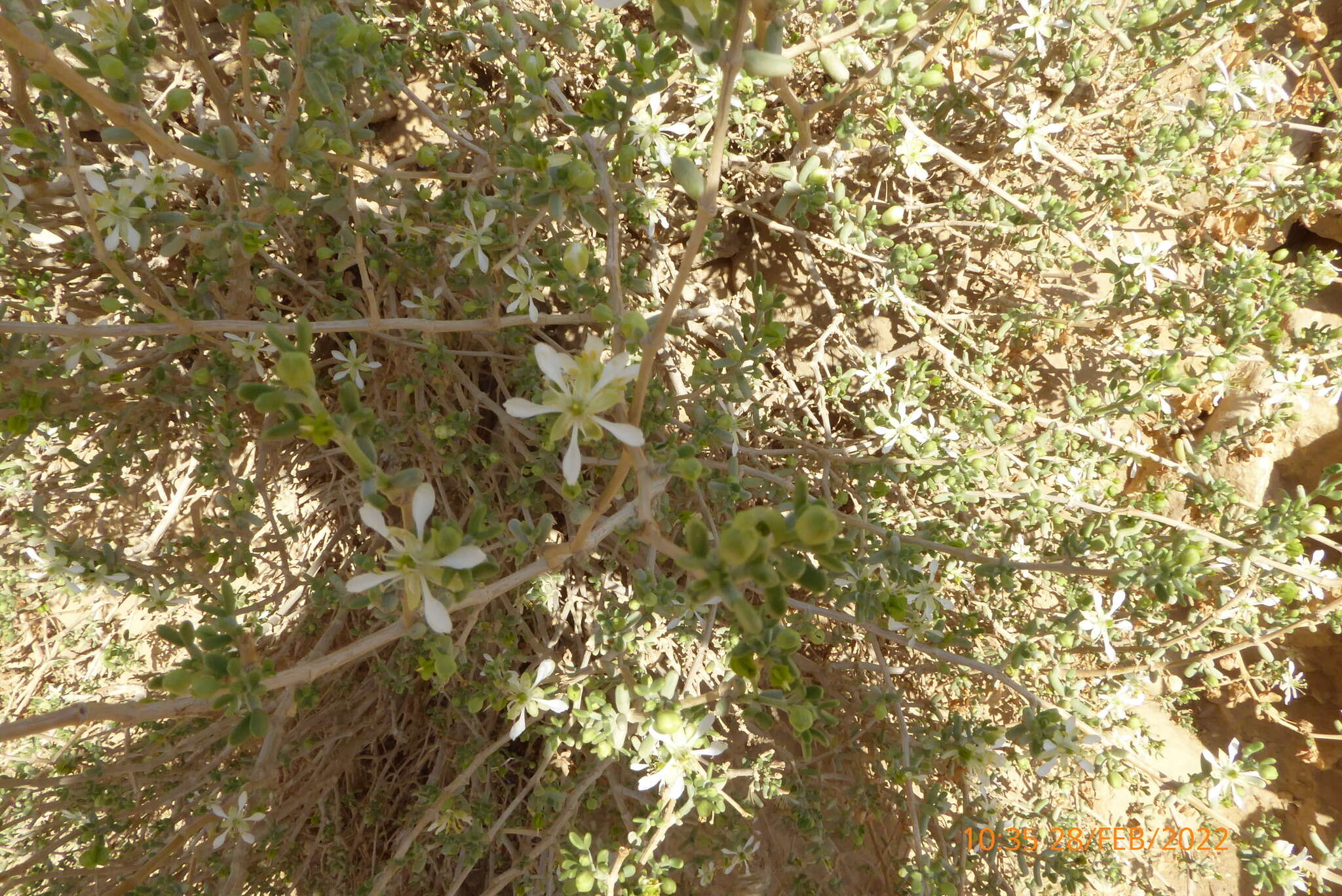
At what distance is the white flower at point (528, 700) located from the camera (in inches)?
71.3

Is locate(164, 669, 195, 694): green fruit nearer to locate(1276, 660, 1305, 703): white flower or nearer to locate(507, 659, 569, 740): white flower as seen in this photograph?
locate(507, 659, 569, 740): white flower

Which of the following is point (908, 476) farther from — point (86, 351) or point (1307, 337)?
point (86, 351)

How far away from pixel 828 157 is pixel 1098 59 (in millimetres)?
917

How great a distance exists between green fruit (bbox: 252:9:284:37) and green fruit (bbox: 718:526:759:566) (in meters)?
1.27

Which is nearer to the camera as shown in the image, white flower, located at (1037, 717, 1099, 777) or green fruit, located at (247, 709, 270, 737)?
green fruit, located at (247, 709, 270, 737)

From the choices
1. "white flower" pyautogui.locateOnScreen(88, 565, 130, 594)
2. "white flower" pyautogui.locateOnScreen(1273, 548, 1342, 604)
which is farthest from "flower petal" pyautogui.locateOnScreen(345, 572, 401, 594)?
"white flower" pyautogui.locateOnScreen(1273, 548, 1342, 604)

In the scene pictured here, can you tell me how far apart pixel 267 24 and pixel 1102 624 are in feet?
8.10

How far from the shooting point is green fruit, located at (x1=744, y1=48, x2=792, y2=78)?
92 centimetres

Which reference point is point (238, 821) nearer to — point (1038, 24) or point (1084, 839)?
point (1084, 839)

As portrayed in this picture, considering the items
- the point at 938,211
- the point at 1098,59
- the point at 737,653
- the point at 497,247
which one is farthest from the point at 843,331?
the point at 737,653

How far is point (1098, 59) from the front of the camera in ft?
7.29

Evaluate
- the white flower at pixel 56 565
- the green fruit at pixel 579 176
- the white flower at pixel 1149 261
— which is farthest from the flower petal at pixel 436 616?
the white flower at pixel 1149 261

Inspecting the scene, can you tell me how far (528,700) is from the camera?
6.07 ft

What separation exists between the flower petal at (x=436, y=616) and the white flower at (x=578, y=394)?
0.82ft
